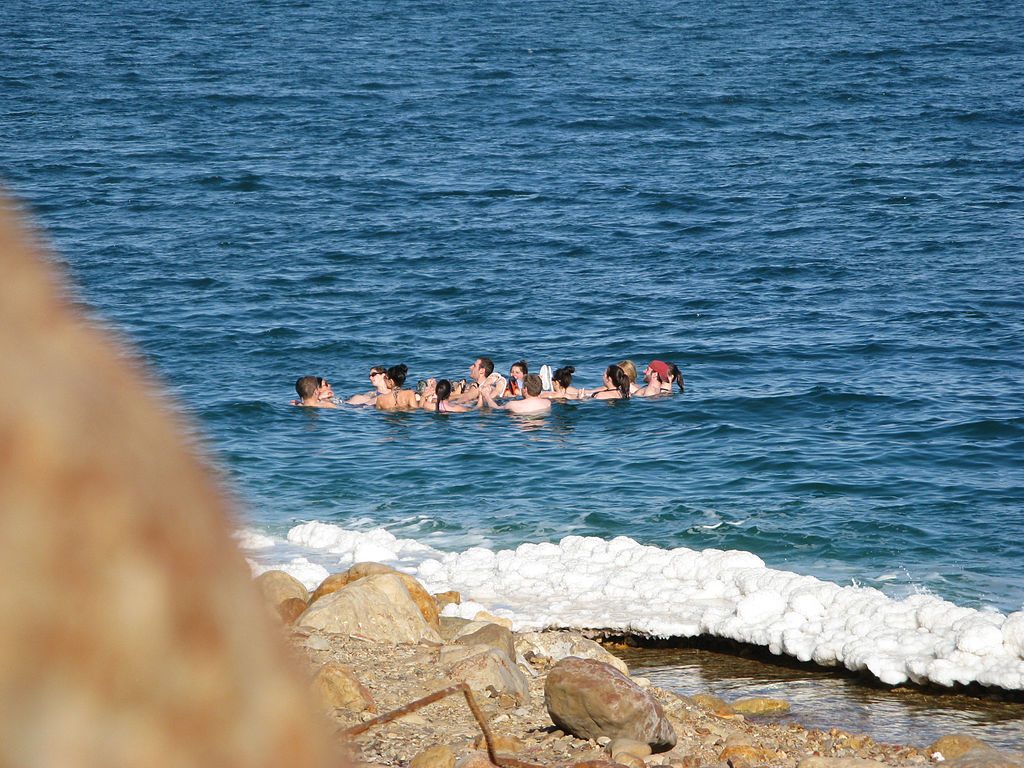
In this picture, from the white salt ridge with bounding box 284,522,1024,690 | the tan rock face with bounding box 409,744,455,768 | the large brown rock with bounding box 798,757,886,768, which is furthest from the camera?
the white salt ridge with bounding box 284,522,1024,690

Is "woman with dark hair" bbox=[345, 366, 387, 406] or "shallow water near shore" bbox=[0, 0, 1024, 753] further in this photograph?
"woman with dark hair" bbox=[345, 366, 387, 406]

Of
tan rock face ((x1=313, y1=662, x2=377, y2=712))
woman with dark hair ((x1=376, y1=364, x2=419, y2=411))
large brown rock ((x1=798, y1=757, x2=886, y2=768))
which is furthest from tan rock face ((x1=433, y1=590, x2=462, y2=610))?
woman with dark hair ((x1=376, y1=364, x2=419, y2=411))

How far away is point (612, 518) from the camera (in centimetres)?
1547

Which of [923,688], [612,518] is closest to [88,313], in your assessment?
[923,688]

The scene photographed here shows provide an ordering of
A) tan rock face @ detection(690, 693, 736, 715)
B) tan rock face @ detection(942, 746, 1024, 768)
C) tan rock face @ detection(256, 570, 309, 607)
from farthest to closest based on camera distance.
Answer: tan rock face @ detection(256, 570, 309, 607), tan rock face @ detection(690, 693, 736, 715), tan rock face @ detection(942, 746, 1024, 768)

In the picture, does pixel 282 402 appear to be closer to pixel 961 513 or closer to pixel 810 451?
pixel 810 451

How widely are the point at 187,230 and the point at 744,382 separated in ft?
59.1

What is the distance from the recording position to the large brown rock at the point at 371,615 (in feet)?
30.5

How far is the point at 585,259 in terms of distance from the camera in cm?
3050

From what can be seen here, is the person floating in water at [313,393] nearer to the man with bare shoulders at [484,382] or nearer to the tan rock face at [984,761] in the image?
→ the man with bare shoulders at [484,382]

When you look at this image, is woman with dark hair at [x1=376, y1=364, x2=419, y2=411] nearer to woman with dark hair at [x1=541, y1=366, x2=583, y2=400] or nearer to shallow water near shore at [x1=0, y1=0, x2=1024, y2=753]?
shallow water near shore at [x1=0, y1=0, x2=1024, y2=753]

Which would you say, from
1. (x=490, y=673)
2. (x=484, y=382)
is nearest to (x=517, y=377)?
(x=484, y=382)

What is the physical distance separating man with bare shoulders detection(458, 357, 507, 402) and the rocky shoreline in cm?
1055

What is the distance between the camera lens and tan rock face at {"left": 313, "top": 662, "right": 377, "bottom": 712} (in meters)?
7.04
